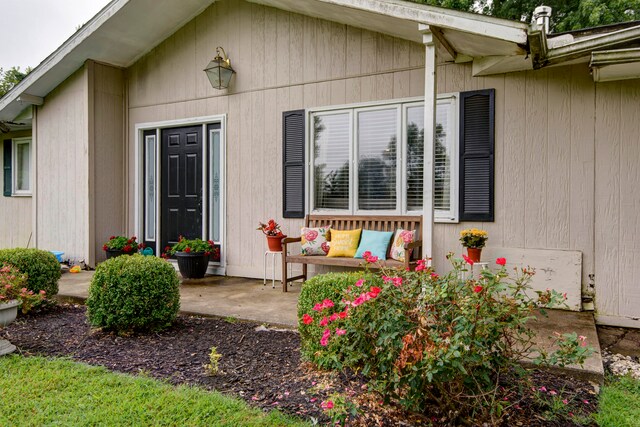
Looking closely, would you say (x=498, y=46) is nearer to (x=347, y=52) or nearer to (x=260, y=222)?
(x=347, y=52)

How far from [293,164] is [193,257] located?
5.74 feet

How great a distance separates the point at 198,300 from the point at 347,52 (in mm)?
3295

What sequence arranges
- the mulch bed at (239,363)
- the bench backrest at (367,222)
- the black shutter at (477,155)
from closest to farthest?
the mulch bed at (239,363) < the black shutter at (477,155) < the bench backrest at (367,222)

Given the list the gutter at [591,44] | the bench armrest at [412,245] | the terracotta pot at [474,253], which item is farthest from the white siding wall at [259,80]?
the terracotta pot at [474,253]

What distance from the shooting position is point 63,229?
698cm

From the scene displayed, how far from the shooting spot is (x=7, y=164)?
8.62 meters

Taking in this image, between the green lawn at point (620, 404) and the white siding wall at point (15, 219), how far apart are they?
8925 millimetres

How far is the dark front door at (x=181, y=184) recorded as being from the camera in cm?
662

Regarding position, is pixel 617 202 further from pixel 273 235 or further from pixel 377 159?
pixel 273 235

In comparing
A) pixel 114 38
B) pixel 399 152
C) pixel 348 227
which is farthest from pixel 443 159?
pixel 114 38

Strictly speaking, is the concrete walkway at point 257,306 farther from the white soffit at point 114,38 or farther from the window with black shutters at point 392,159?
the white soffit at point 114,38

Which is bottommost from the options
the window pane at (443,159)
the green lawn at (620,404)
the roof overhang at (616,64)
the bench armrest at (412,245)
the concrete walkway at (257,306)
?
the green lawn at (620,404)

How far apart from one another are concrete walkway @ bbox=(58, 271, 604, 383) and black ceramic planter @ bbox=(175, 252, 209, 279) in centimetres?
12

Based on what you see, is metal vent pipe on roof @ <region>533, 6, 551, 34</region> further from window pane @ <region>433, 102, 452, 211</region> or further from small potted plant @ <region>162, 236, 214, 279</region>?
small potted plant @ <region>162, 236, 214, 279</region>
